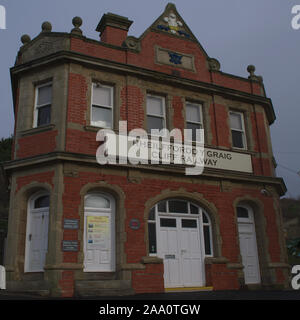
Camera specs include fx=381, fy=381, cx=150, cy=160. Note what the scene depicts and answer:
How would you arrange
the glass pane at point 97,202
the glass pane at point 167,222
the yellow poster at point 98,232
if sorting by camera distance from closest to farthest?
the yellow poster at point 98,232 < the glass pane at point 97,202 < the glass pane at point 167,222

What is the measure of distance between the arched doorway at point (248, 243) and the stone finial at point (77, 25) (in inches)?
356

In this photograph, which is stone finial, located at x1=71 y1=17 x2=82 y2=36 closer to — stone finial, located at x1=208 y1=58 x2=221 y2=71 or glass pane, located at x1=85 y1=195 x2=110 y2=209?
stone finial, located at x1=208 y1=58 x2=221 y2=71

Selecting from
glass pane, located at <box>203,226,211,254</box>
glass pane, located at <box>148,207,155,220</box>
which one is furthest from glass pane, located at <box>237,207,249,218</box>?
glass pane, located at <box>148,207,155,220</box>

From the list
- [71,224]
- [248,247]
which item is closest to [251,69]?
[248,247]

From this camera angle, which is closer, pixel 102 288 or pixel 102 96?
pixel 102 288

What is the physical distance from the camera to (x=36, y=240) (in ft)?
40.0

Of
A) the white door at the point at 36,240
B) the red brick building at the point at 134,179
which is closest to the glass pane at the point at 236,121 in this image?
the red brick building at the point at 134,179

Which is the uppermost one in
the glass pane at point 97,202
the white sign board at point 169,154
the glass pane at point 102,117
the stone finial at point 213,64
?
the stone finial at point 213,64

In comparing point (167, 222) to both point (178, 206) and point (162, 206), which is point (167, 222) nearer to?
point (162, 206)

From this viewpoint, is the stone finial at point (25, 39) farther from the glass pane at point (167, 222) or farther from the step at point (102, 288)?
the step at point (102, 288)

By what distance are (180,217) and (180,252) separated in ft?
4.06

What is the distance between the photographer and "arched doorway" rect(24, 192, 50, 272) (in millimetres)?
11961

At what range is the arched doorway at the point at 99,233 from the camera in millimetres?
12066
